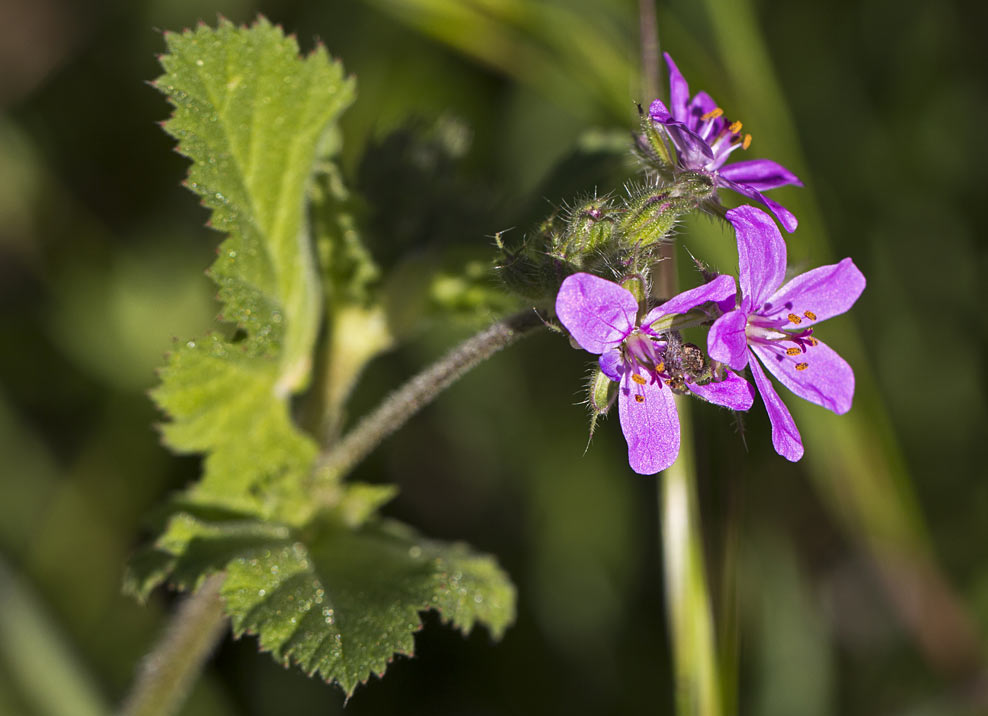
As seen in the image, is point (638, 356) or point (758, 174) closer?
point (638, 356)

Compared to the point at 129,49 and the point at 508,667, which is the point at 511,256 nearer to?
the point at 508,667

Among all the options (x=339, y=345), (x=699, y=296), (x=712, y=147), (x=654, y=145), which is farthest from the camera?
(x=339, y=345)

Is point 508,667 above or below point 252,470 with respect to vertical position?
below

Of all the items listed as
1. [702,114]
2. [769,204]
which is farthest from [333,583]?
[702,114]

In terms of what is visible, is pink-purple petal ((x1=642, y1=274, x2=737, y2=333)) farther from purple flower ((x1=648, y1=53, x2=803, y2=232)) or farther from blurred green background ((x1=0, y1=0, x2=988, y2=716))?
blurred green background ((x1=0, y1=0, x2=988, y2=716))

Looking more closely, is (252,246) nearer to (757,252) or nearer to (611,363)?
(611,363)

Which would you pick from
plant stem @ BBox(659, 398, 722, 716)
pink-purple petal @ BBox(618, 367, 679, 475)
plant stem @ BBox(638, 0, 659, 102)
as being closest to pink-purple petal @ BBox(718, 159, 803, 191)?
pink-purple petal @ BBox(618, 367, 679, 475)

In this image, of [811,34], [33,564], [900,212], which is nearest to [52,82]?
[33,564]
